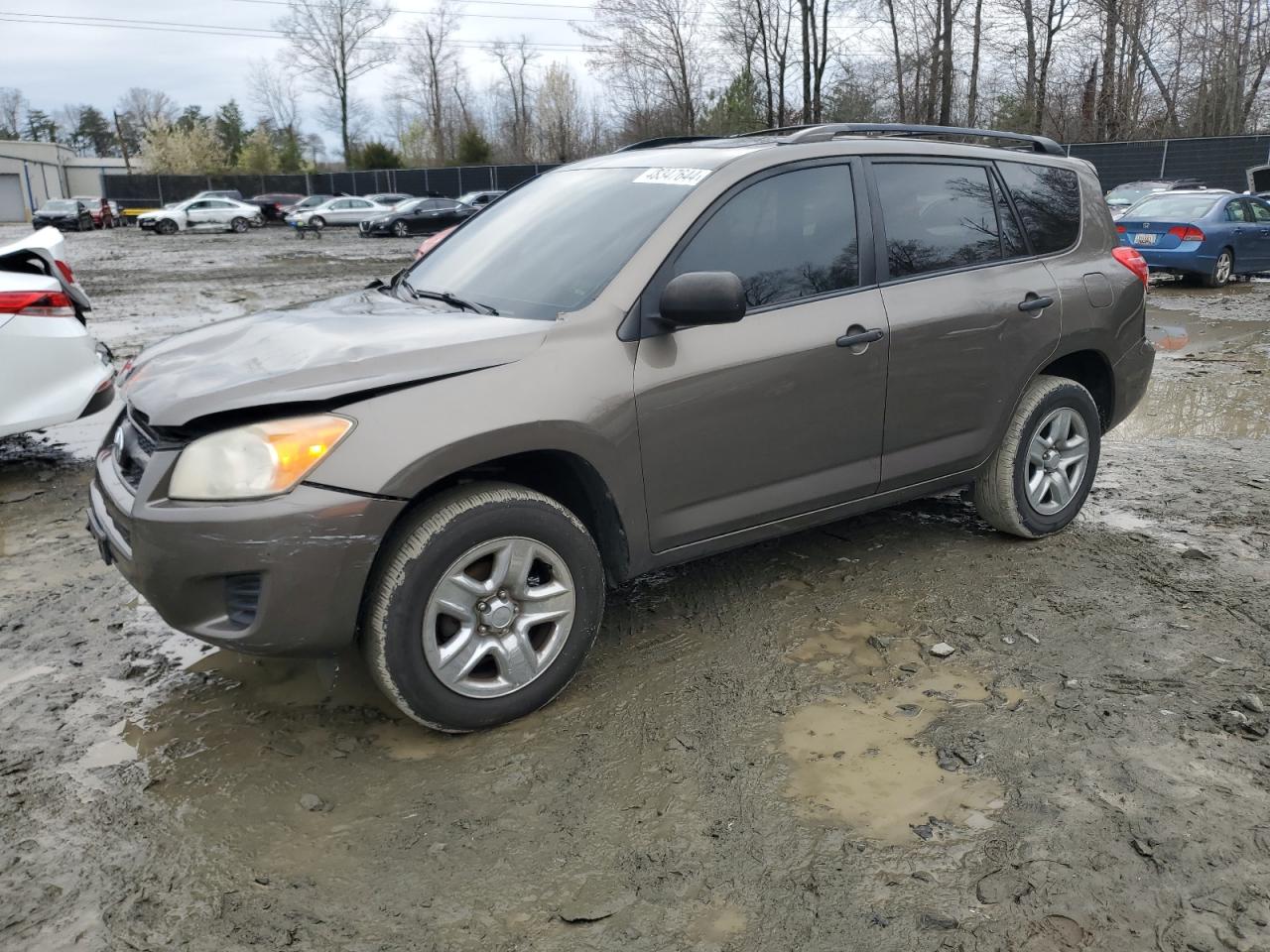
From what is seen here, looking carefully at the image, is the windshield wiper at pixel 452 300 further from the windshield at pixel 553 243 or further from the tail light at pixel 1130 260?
the tail light at pixel 1130 260

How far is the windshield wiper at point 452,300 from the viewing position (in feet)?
11.8

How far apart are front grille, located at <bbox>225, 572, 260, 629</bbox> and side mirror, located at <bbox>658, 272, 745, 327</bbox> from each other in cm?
151

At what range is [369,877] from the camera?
2.55 m

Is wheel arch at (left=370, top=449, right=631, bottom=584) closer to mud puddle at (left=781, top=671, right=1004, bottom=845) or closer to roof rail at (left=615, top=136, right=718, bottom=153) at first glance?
mud puddle at (left=781, top=671, right=1004, bottom=845)

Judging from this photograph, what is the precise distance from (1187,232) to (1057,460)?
12.0m

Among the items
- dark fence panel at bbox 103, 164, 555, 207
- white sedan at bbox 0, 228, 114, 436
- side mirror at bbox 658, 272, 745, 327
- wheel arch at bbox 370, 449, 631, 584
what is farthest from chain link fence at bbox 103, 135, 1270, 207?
wheel arch at bbox 370, 449, 631, 584

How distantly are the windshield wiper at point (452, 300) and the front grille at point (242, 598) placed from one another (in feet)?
4.09

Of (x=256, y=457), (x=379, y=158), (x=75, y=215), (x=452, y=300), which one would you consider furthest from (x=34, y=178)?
(x=256, y=457)

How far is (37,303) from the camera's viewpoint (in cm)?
563

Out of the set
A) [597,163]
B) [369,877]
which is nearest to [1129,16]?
[597,163]

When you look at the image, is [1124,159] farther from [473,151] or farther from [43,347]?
[473,151]

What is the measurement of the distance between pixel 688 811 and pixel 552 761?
1.56 feet

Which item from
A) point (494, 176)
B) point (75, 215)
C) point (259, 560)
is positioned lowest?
point (259, 560)

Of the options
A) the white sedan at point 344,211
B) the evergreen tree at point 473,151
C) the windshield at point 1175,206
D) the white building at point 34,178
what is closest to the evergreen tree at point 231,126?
the white building at point 34,178
